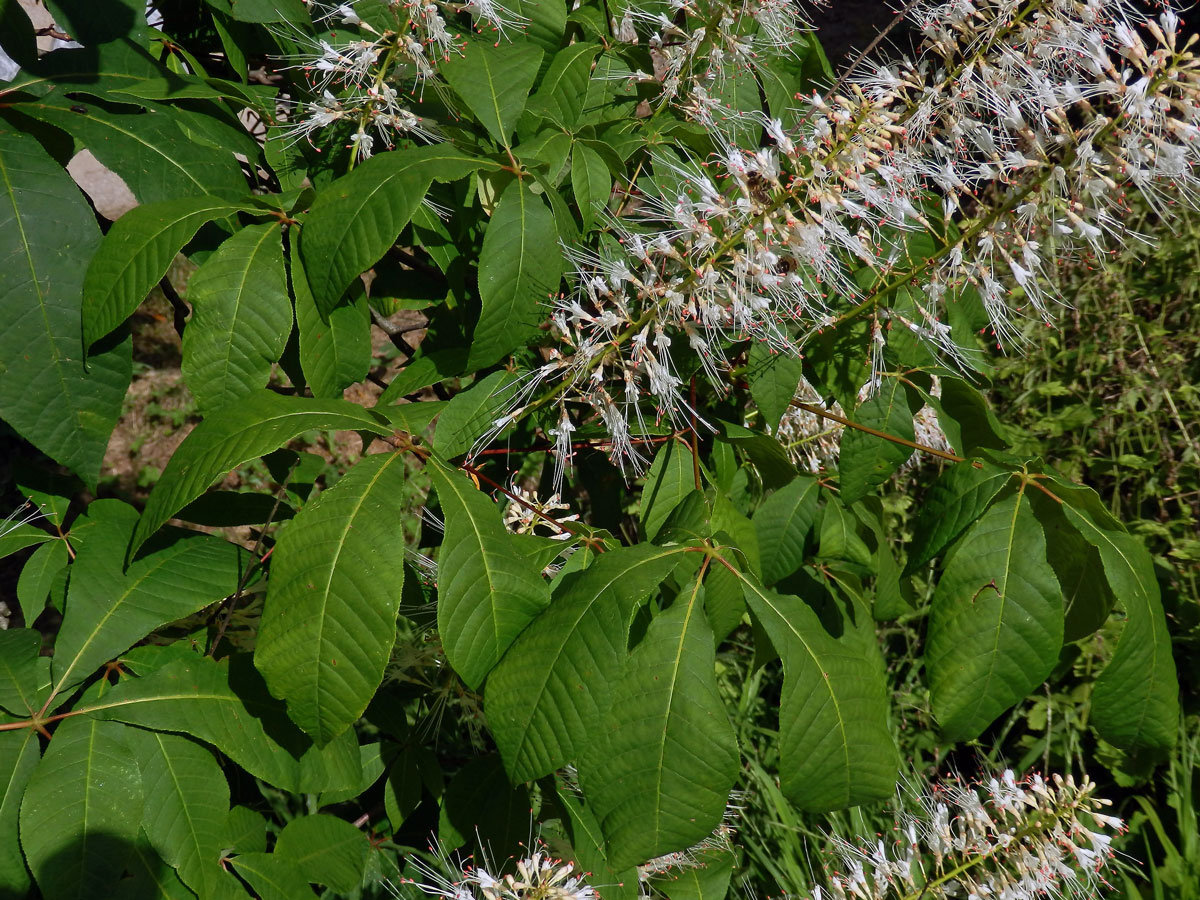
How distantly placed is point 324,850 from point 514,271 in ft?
3.77

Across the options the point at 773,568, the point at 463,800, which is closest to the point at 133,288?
the point at 463,800

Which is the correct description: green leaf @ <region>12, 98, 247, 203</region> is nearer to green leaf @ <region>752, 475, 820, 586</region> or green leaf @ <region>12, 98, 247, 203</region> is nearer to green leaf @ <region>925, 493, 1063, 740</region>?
green leaf @ <region>752, 475, 820, 586</region>

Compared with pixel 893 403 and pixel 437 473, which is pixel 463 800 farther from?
pixel 893 403

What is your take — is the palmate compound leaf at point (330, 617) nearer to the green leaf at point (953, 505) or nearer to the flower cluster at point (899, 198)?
the flower cluster at point (899, 198)

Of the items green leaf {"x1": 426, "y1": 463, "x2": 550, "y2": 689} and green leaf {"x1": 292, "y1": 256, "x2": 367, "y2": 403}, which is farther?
green leaf {"x1": 292, "y1": 256, "x2": 367, "y2": 403}

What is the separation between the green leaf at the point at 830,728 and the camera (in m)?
1.15

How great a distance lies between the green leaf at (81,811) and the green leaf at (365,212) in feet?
2.33

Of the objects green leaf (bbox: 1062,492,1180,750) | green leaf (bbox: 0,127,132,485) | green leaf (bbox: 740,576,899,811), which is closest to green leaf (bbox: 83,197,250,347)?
green leaf (bbox: 0,127,132,485)

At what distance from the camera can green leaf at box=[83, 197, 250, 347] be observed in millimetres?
1268

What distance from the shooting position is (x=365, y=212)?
1302 millimetres

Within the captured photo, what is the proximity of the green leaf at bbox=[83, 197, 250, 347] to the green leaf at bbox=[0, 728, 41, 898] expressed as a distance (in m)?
0.57

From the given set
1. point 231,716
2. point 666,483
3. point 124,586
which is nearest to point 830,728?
point 666,483

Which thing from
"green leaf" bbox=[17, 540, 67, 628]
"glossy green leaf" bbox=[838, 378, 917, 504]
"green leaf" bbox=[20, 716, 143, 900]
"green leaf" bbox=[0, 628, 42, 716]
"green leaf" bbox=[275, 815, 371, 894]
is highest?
"glossy green leaf" bbox=[838, 378, 917, 504]

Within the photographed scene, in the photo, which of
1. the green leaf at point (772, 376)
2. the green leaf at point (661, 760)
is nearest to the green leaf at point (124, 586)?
the green leaf at point (661, 760)
